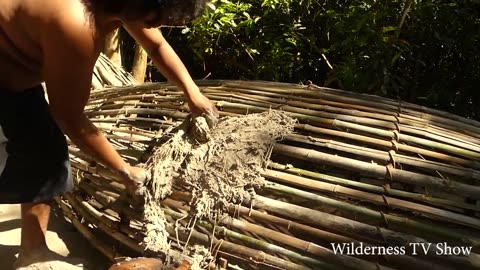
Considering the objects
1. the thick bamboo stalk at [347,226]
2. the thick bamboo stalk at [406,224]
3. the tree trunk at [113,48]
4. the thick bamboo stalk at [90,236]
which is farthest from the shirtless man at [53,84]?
the tree trunk at [113,48]

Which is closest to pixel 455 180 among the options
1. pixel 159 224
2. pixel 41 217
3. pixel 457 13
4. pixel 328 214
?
pixel 328 214

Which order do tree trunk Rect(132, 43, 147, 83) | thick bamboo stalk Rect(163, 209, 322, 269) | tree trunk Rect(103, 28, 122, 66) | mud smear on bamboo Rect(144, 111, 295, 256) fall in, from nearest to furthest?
thick bamboo stalk Rect(163, 209, 322, 269), mud smear on bamboo Rect(144, 111, 295, 256), tree trunk Rect(103, 28, 122, 66), tree trunk Rect(132, 43, 147, 83)

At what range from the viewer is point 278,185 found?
1523 millimetres

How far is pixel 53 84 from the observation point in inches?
53.7

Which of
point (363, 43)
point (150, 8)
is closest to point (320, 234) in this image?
point (150, 8)

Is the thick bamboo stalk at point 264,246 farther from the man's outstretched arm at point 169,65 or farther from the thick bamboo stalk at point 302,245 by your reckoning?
the man's outstretched arm at point 169,65

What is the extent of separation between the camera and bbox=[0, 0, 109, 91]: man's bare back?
131cm

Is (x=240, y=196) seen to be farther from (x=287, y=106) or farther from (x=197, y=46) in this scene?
(x=197, y=46)

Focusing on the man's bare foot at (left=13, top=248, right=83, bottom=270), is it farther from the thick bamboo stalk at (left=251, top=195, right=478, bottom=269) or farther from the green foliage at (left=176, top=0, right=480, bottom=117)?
the green foliage at (left=176, top=0, right=480, bottom=117)

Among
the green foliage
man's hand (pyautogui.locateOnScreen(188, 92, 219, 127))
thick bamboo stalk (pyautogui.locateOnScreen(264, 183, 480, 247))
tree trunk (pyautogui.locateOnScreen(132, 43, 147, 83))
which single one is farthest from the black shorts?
tree trunk (pyautogui.locateOnScreen(132, 43, 147, 83))

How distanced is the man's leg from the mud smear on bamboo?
0.42 m

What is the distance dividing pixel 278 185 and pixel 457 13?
1.84 m

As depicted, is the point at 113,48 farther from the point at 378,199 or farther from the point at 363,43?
the point at 378,199

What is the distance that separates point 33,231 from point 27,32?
2.25ft
